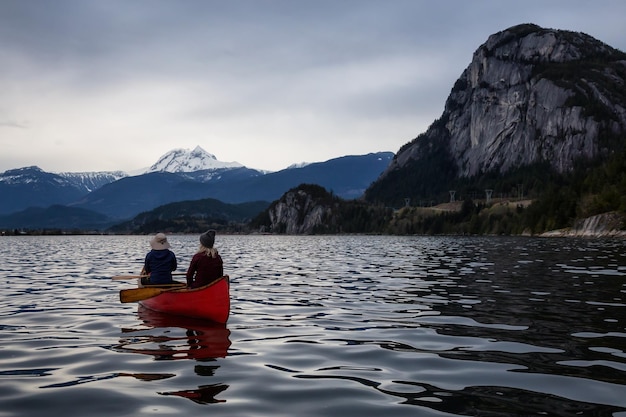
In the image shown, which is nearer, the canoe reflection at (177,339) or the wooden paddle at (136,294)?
the canoe reflection at (177,339)

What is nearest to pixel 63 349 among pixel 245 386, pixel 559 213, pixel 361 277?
pixel 245 386

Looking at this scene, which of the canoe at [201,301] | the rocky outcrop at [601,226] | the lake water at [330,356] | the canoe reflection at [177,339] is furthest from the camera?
the rocky outcrop at [601,226]

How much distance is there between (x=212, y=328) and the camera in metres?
18.6

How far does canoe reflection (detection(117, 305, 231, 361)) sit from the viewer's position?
48.7 ft

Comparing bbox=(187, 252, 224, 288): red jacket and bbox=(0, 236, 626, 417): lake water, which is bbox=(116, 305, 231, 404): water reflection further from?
bbox=(187, 252, 224, 288): red jacket

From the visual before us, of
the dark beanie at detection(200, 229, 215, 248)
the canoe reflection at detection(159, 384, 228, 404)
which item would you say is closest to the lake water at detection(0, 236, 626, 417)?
the canoe reflection at detection(159, 384, 228, 404)

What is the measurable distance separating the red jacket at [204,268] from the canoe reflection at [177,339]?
4.90 feet

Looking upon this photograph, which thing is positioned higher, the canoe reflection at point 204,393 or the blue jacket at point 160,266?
the blue jacket at point 160,266

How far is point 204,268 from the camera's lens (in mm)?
20453

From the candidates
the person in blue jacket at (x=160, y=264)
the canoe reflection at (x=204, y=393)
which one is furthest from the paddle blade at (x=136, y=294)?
the canoe reflection at (x=204, y=393)

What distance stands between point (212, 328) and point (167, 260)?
617 centimetres

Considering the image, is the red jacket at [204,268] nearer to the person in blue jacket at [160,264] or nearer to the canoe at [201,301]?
the canoe at [201,301]

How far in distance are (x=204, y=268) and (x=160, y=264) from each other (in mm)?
3919

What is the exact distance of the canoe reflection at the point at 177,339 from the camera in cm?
1486
